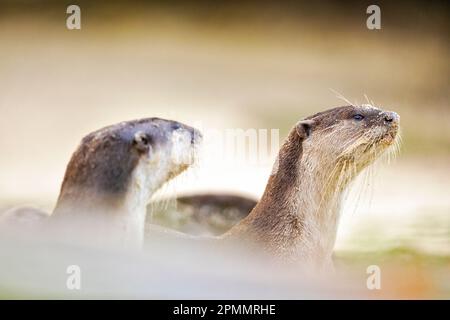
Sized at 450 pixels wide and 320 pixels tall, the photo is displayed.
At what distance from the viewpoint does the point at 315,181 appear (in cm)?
556

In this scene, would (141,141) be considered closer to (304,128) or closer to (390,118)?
(304,128)

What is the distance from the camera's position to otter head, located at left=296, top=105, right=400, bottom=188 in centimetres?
549

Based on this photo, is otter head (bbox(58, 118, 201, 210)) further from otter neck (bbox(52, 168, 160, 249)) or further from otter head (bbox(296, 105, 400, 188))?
otter head (bbox(296, 105, 400, 188))

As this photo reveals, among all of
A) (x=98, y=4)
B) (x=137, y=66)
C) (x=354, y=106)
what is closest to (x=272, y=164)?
(x=354, y=106)

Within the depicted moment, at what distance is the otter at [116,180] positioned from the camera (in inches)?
195

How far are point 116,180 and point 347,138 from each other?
131 cm

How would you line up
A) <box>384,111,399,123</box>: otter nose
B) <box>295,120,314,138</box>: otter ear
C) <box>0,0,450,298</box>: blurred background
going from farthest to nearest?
<box>0,0,450,298</box>: blurred background → <box>295,120,314,138</box>: otter ear → <box>384,111,399,123</box>: otter nose

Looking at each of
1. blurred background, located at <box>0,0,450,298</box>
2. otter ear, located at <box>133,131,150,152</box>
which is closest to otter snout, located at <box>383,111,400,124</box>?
blurred background, located at <box>0,0,450,298</box>

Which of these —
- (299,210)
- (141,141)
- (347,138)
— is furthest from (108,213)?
(347,138)

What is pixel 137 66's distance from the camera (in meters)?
6.01

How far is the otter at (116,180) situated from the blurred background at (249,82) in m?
0.78

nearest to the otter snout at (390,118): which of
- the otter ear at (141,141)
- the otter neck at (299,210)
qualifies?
the otter neck at (299,210)

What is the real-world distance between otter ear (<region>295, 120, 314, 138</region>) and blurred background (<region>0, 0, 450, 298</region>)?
27cm

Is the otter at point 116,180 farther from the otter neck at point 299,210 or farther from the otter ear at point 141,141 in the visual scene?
the otter neck at point 299,210
